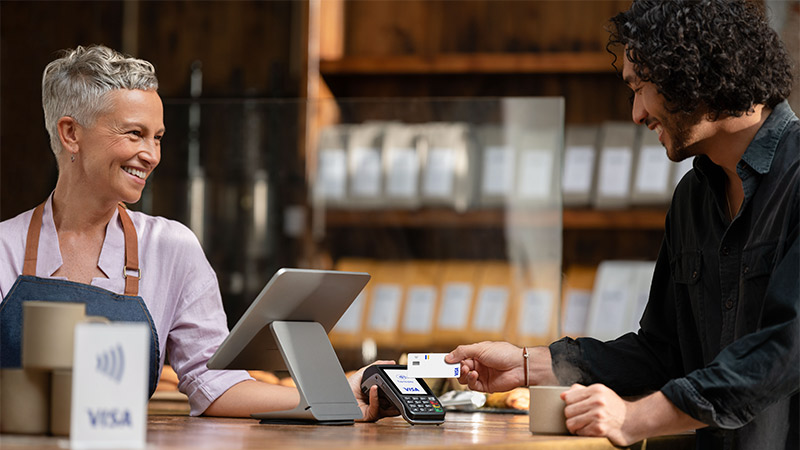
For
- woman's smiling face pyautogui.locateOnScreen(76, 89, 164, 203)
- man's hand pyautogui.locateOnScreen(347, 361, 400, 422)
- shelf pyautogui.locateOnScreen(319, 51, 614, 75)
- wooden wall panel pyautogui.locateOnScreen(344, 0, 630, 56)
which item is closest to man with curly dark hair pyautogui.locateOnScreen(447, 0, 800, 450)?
man's hand pyautogui.locateOnScreen(347, 361, 400, 422)

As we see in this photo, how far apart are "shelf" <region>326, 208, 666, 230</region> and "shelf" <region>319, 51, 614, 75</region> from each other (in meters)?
0.50

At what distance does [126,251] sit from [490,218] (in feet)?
3.77

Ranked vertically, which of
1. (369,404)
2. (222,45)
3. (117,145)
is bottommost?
(369,404)

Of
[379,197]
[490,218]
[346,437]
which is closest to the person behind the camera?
[346,437]

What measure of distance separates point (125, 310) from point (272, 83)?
182 cm

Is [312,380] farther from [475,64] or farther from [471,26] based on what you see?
[471,26]

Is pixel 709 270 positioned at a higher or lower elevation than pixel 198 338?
higher

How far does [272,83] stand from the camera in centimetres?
359

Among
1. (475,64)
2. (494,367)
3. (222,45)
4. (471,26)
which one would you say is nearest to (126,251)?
(494,367)

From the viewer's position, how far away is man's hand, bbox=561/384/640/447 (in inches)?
58.0

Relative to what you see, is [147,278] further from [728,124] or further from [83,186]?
[728,124]

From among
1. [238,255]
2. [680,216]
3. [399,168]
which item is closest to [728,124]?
[680,216]

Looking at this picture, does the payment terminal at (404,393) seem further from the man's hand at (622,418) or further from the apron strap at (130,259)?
the apron strap at (130,259)

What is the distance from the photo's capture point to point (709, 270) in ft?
5.86
